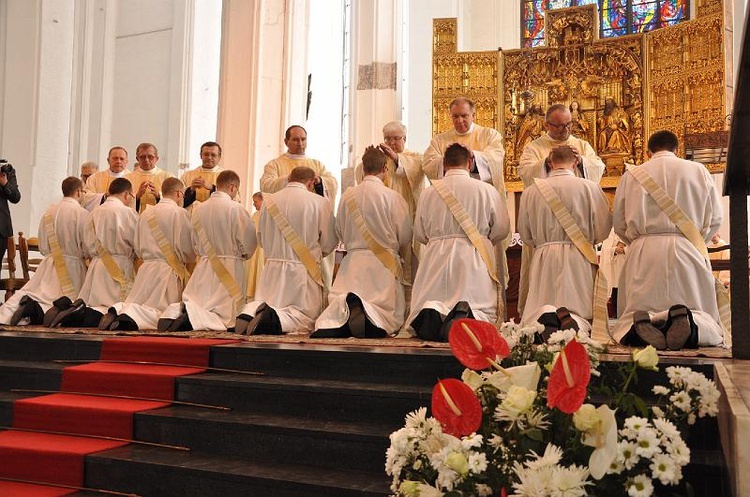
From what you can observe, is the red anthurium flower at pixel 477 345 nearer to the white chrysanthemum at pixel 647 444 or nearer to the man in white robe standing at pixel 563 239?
the white chrysanthemum at pixel 647 444

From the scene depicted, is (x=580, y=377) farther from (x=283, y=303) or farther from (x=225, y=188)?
(x=225, y=188)

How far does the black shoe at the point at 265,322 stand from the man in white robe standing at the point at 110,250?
220 cm

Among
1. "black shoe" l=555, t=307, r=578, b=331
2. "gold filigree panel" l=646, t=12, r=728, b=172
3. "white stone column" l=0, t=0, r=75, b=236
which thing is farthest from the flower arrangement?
"white stone column" l=0, t=0, r=75, b=236

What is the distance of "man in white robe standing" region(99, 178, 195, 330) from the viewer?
8727 millimetres

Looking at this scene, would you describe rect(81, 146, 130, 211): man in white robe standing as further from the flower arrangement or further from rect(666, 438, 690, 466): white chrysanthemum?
rect(666, 438, 690, 466): white chrysanthemum

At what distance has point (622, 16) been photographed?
17.3m

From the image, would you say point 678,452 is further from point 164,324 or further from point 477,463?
point 164,324

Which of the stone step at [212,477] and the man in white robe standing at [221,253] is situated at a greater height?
the man in white robe standing at [221,253]

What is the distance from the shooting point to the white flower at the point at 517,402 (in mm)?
2387

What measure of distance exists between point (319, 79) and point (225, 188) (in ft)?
28.2

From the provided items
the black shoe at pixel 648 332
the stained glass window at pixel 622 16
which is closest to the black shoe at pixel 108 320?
the black shoe at pixel 648 332

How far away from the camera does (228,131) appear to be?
41.7ft

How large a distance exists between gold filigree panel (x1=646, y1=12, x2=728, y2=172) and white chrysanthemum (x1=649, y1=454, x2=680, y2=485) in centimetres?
992

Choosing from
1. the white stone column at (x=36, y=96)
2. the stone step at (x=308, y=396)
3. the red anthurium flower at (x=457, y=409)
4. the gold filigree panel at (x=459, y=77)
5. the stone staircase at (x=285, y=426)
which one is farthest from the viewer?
the white stone column at (x=36, y=96)
